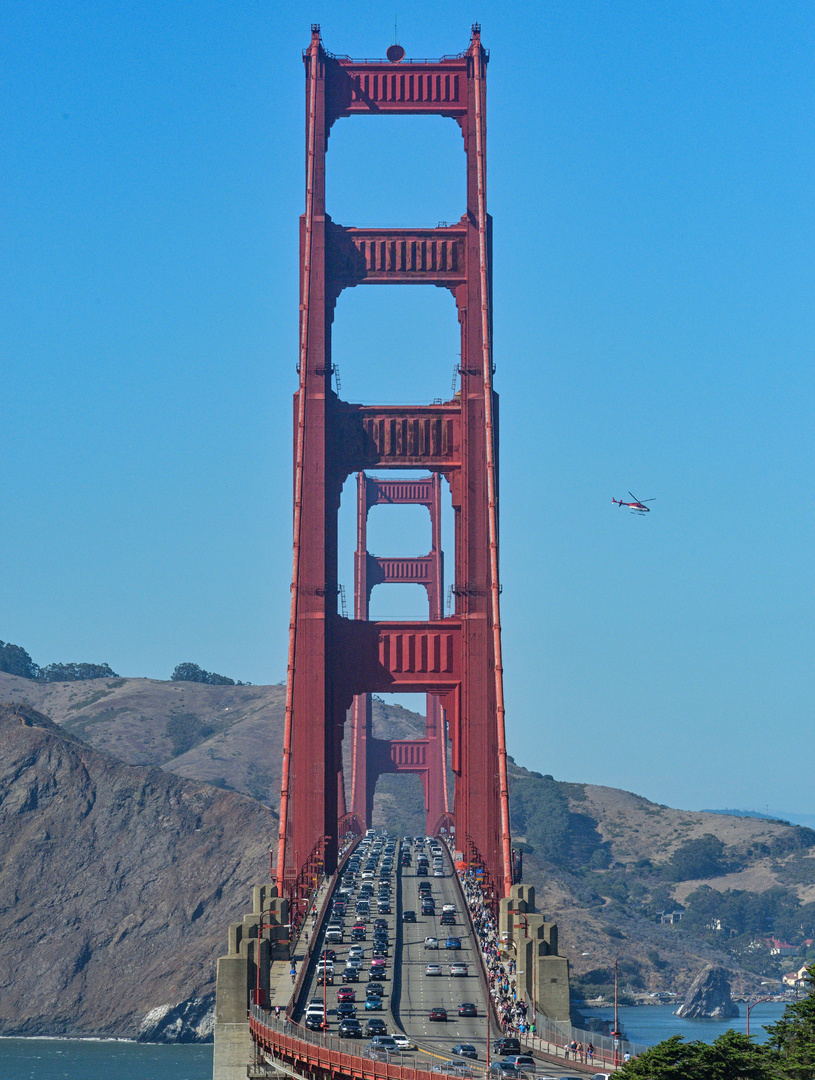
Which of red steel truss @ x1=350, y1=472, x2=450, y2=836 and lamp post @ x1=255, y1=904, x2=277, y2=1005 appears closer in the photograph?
lamp post @ x1=255, y1=904, x2=277, y2=1005

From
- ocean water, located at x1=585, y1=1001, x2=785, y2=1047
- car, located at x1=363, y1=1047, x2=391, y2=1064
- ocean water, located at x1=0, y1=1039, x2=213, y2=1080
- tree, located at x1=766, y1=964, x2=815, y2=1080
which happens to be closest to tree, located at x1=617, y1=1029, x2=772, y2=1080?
tree, located at x1=766, y1=964, x2=815, y2=1080

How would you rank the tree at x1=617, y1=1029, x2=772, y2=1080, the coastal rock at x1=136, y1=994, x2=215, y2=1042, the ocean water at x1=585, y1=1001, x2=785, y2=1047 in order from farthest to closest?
the coastal rock at x1=136, y1=994, x2=215, y2=1042 < the ocean water at x1=585, y1=1001, x2=785, y2=1047 < the tree at x1=617, y1=1029, x2=772, y2=1080

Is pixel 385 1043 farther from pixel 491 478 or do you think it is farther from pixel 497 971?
pixel 491 478

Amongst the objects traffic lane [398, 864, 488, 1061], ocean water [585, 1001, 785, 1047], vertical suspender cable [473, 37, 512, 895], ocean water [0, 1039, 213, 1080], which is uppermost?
vertical suspender cable [473, 37, 512, 895]

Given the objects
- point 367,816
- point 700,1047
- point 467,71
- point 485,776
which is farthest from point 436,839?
point 700,1047

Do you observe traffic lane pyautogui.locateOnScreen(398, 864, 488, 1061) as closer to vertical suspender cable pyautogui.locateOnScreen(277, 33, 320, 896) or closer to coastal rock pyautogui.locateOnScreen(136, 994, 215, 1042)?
vertical suspender cable pyautogui.locateOnScreen(277, 33, 320, 896)

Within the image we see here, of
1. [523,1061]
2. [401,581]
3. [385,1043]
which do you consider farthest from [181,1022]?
[523,1061]
